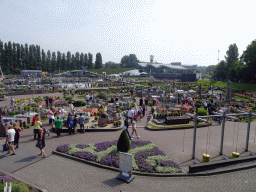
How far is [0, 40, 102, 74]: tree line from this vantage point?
76.8 meters

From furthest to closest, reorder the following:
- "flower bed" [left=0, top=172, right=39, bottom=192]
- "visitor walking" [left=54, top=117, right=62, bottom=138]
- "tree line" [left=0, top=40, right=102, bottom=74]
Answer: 1. "tree line" [left=0, top=40, right=102, bottom=74]
2. "visitor walking" [left=54, top=117, right=62, bottom=138]
3. "flower bed" [left=0, top=172, right=39, bottom=192]

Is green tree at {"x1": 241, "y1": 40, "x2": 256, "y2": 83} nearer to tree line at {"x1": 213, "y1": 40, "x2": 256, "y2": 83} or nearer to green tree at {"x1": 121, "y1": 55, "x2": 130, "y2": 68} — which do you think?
tree line at {"x1": 213, "y1": 40, "x2": 256, "y2": 83}

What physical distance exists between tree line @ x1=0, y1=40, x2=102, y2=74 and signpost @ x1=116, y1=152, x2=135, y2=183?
269 ft

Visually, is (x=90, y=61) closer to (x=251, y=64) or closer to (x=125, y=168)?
(x=251, y=64)

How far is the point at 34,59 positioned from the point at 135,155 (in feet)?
282

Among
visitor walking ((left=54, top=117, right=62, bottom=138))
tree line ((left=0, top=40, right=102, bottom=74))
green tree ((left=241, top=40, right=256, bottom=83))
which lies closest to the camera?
visitor walking ((left=54, top=117, right=62, bottom=138))

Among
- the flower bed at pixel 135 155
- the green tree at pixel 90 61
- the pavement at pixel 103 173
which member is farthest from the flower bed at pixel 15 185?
the green tree at pixel 90 61

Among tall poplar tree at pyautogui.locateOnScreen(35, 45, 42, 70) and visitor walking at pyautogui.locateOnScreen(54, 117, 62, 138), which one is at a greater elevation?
tall poplar tree at pyautogui.locateOnScreen(35, 45, 42, 70)

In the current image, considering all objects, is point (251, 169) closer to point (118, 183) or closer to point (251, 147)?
point (251, 147)

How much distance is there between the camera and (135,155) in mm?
9047

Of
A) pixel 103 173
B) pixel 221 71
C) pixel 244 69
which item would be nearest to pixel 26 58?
pixel 221 71

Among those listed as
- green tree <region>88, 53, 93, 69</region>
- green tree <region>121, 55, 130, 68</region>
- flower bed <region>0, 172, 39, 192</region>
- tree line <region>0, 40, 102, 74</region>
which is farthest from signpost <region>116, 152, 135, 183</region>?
green tree <region>121, 55, 130, 68</region>

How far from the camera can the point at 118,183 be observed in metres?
7.04

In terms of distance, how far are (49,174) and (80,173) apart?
111 cm
